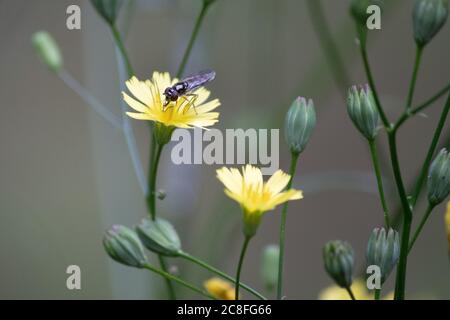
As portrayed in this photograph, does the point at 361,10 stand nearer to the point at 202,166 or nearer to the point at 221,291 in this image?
the point at 221,291

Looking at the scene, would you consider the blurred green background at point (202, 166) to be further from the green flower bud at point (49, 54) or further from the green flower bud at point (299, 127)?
the green flower bud at point (299, 127)

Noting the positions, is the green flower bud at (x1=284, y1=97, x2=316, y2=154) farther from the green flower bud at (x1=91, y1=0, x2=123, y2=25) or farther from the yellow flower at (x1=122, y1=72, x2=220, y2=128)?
the green flower bud at (x1=91, y1=0, x2=123, y2=25)

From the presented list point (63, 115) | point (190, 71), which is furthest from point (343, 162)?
point (190, 71)

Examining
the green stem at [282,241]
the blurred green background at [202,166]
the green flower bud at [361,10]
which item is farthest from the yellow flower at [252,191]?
the blurred green background at [202,166]

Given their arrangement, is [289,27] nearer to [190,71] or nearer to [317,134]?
[317,134]

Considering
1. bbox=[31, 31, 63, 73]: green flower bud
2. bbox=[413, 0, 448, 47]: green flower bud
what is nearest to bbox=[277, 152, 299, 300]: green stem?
bbox=[413, 0, 448, 47]: green flower bud
